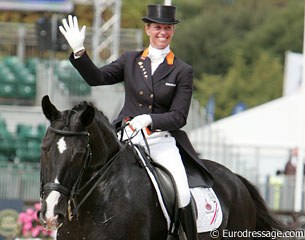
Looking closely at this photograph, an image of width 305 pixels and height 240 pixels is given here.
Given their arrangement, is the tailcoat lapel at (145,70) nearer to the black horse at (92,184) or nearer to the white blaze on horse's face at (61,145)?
the black horse at (92,184)

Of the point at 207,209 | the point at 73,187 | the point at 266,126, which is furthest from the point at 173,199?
the point at 266,126

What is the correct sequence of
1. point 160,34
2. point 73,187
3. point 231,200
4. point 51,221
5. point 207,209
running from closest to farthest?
1. point 51,221
2. point 73,187
3. point 160,34
4. point 207,209
5. point 231,200

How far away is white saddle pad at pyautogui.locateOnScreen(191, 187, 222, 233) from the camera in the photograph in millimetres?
8180

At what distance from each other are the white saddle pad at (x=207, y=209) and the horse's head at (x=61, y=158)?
5.10 ft

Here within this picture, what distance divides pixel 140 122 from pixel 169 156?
1.55ft

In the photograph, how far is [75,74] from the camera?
22453mm

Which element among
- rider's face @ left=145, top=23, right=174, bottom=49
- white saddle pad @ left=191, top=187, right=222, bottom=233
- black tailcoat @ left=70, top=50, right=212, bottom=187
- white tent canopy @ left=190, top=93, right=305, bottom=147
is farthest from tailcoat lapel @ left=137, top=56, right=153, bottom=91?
white tent canopy @ left=190, top=93, right=305, bottom=147

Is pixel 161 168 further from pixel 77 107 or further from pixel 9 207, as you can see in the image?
pixel 9 207

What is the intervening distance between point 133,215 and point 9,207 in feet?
22.3

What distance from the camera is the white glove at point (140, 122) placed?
7.57m

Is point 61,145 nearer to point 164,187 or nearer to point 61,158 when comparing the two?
point 61,158

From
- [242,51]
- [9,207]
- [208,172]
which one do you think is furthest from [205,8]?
[208,172]

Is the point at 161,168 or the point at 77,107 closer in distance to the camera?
the point at 77,107

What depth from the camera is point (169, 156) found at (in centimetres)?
786
